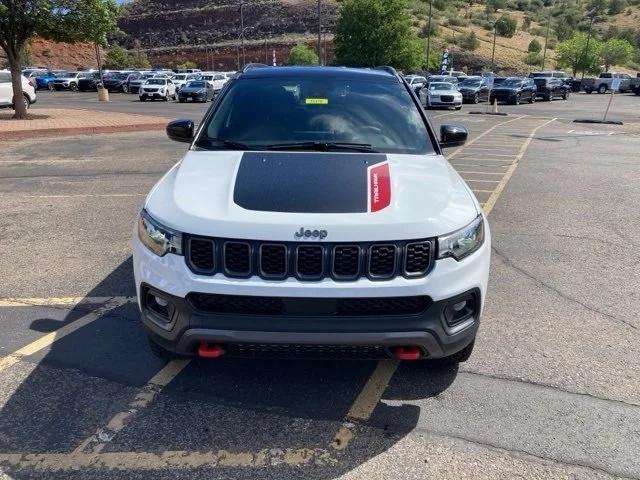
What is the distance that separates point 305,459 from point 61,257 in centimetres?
391

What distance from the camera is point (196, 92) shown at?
3297 centimetres

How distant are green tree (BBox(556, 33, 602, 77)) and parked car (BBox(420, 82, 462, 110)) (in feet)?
180

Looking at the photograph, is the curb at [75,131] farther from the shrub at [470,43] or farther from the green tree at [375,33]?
the shrub at [470,43]

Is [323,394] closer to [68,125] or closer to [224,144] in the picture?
[224,144]

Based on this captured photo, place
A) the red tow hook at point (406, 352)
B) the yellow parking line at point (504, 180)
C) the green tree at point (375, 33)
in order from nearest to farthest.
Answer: the red tow hook at point (406, 352), the yellow parking line at point (504, 180), the green tree at point (375, 33)

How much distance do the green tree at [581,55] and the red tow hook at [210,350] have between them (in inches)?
3281

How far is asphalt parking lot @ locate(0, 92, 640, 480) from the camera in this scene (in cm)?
279

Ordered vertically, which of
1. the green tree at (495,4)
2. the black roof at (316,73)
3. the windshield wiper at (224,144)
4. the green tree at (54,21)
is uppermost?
the green tree at (495,4)

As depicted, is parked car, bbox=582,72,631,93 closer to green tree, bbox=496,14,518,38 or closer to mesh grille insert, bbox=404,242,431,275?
green tree, bbox=496,14,518,38

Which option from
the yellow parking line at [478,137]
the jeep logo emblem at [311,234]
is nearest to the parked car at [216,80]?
the yellow parking line at [478,137]

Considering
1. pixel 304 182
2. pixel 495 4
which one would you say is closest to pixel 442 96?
pixel 304 182

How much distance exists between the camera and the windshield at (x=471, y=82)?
35844 mm

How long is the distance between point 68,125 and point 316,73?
14.7 m

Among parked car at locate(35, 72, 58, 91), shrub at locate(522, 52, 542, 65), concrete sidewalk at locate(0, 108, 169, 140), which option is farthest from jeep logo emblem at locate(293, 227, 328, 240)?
shrub at locate(522, 52, 542, 65)
